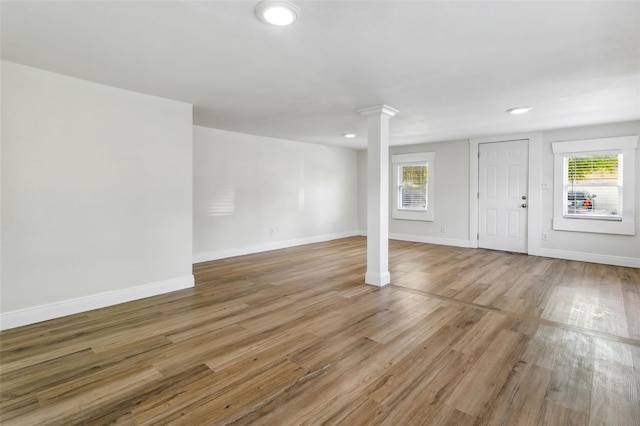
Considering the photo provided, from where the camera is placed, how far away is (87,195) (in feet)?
10.3

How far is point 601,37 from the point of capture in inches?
87.7

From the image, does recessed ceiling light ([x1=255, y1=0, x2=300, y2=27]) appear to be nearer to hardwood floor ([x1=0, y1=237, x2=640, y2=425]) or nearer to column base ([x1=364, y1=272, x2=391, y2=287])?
hardwood floor ([x1=0, y1=237, x2=640, y2=425])

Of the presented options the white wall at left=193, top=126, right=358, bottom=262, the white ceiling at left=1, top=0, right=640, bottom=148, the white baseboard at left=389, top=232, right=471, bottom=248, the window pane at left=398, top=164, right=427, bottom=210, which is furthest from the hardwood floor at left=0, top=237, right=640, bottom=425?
the window pane at left=398, top=164, right=427, bottom=210

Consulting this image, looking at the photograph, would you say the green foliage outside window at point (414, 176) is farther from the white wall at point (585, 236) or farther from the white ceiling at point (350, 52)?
the white ceiling at point (350, 52)

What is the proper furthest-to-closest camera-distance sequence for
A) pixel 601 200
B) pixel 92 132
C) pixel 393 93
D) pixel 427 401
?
pixel 601 200
pixel 393 93
pixel 92 132
pixel 427 401

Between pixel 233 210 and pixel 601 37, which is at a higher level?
pixel 601 37

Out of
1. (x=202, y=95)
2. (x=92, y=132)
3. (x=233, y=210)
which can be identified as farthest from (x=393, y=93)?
(x=233, y=210)

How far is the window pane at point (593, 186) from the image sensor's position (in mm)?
5066

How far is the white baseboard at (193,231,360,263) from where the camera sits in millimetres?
5406

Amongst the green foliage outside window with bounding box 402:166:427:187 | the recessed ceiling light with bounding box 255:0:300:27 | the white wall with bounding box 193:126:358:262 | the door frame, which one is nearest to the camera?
the recessed ceiling light with bounding box 255:0:300:27

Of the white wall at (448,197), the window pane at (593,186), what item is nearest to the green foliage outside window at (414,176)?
the white wall at (448,197)

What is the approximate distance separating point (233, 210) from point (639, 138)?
6.72m

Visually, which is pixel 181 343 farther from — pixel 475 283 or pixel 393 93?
pixel 475 283

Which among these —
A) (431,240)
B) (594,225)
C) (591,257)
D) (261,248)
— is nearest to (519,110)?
A: (594,225)
